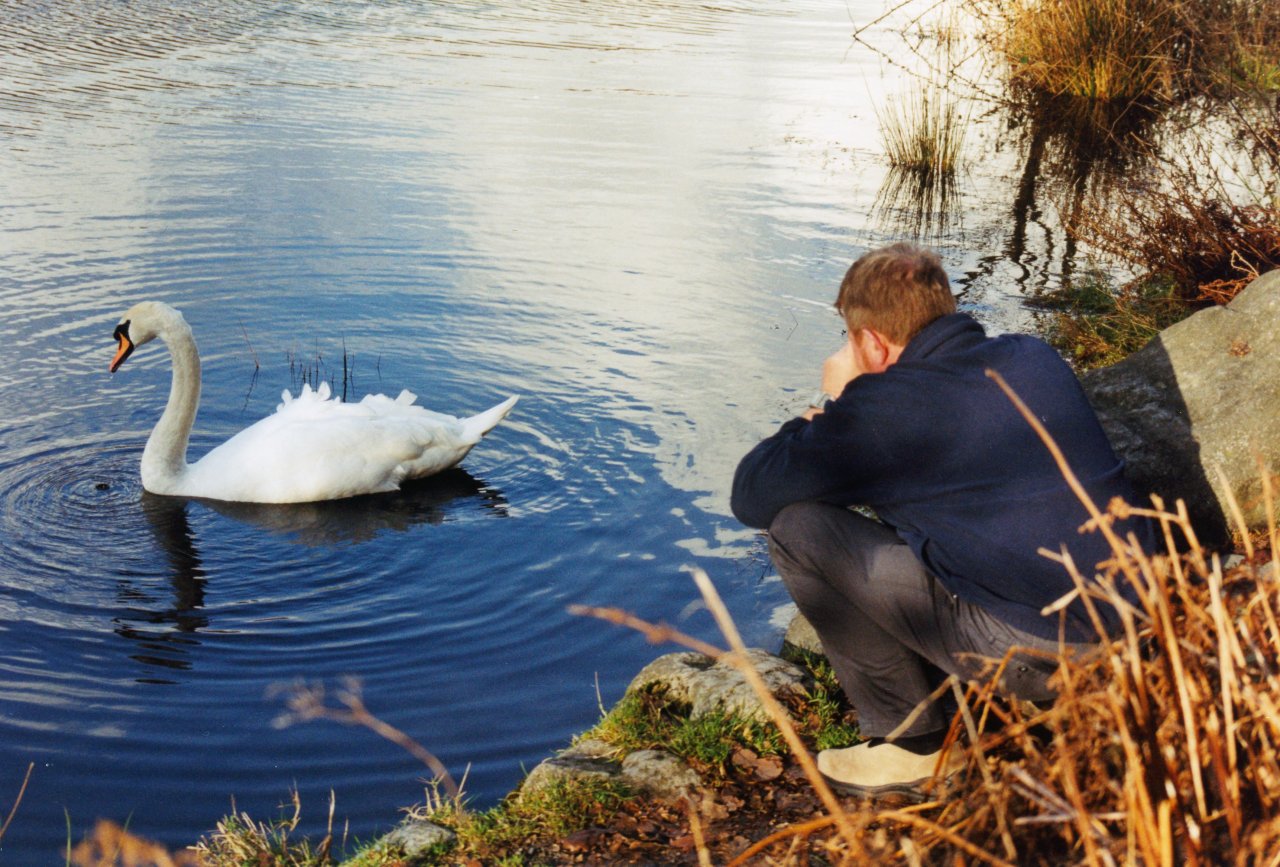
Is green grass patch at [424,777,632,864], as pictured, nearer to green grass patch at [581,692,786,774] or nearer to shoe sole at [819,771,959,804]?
green grass patch at [581,692,786,774]

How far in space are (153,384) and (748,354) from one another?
4152 millimetres

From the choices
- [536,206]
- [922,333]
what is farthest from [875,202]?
[922,333]

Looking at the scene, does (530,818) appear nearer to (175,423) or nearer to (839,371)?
(839,371)

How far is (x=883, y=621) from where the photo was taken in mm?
3908

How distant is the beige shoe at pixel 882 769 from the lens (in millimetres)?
4023

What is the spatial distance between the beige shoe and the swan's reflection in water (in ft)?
10.6

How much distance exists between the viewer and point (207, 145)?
1495 centimetres

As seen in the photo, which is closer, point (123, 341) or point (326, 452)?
point (326, 452)

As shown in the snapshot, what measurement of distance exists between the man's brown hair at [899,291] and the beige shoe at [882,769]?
4.09 ft

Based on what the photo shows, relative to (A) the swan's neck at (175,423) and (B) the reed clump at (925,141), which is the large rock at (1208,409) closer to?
(A) the swan's neck at (175,423)

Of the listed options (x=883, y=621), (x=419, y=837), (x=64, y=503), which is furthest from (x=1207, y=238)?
(x=64, y=503)

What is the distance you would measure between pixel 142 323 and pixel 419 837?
511 cm

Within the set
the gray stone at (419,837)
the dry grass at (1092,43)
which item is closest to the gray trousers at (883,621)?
the gray stone at (419,837)

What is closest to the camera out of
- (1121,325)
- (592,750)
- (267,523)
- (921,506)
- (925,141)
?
(921,506)
